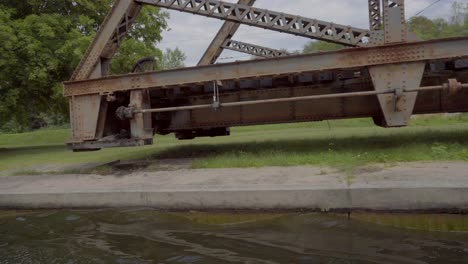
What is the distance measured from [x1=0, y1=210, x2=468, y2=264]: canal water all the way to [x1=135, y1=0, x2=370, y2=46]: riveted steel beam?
541 cm

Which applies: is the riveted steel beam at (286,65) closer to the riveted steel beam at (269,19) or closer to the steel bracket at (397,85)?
the steel bracket at (397,85)

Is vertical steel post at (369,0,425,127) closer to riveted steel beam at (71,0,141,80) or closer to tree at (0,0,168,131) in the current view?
riveted steel beam at (71,0,141,80)

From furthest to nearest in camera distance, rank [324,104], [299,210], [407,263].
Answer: [324,104]
[299,210]
[407,263]

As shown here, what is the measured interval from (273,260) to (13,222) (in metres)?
3.97

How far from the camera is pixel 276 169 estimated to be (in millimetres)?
6457

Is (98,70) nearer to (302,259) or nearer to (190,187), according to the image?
(190,187)

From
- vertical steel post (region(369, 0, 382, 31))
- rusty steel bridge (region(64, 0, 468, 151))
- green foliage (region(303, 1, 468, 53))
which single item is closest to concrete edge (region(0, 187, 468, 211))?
rusty steel bridge (region(64, 0, 468, 151))

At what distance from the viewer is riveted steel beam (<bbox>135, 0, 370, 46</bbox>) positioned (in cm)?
892

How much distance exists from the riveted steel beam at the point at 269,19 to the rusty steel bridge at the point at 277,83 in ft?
0.08

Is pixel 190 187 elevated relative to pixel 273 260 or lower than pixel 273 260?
elevated

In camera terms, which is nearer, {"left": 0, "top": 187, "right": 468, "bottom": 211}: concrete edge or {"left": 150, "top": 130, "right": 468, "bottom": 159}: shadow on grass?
{"left": 0, "top": 187, "right": 468, "bottom": 211}: concrete edge

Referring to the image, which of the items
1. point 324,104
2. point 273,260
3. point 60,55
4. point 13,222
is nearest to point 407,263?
point 273,260

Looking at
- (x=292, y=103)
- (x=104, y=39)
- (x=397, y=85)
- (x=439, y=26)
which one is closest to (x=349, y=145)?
(x=292, y=103)

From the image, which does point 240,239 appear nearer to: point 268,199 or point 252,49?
point 268,199
